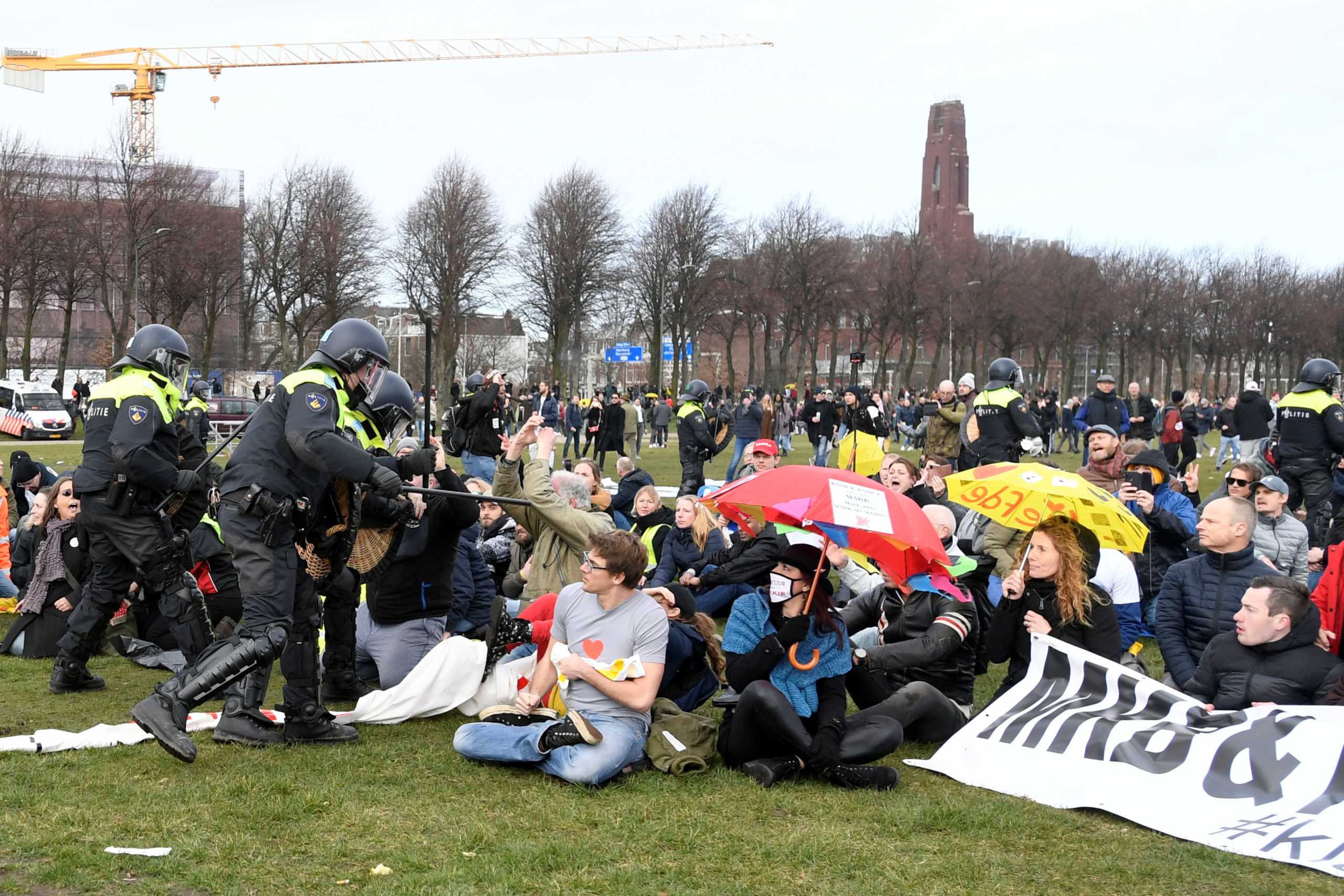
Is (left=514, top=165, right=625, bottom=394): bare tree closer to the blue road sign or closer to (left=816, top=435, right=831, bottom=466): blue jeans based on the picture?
the blue road sign

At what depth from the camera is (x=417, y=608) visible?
7.34 meters

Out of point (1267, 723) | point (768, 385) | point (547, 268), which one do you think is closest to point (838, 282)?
point (768, 385)

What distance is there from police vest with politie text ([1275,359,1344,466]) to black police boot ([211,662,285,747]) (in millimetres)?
10202

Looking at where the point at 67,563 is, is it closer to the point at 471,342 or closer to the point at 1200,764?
the point at 1200,764

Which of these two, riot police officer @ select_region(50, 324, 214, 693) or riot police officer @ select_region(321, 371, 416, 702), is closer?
riot police officer @ select_region(321, 371, 416, 702)

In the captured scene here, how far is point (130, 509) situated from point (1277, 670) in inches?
232

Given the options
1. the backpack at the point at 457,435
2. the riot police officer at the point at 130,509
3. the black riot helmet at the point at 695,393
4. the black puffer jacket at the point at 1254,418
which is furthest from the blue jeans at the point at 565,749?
the black puffer jacket at the point at 1254,418

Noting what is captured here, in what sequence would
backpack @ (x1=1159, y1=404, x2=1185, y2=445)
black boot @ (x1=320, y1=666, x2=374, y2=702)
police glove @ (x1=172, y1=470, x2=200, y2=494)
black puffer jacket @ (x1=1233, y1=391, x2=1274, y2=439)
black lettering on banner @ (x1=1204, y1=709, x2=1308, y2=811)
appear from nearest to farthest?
black lettering on banner @ (x1=1204, y1=709, x2=1308, y2=811), police glove @ (x1=172, y1=470, x2=200, y2=494), black boot @ (x1=320, y1=666, x2=374, y2=702), black puffer jacket @ (x1=1233, y1=391, x2=1274, y2=439), backpack @ (x1=1159, y1=404, x2=1185, y2=445)

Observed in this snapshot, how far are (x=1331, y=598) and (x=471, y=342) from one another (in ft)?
177

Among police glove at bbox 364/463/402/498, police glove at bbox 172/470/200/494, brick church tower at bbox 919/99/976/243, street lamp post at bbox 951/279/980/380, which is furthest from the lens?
brick church tower at bbox 919/99/976/243

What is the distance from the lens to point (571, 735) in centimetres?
546

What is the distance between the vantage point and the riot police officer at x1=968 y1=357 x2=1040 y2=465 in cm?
1330

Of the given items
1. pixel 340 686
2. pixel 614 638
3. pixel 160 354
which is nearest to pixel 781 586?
pixel 614 638

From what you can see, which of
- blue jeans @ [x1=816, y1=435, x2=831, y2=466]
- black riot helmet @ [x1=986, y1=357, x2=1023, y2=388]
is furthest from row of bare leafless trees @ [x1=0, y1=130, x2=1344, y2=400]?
black riot helmet @ [x1=986, y1=357, x2=1023, y2=388]
